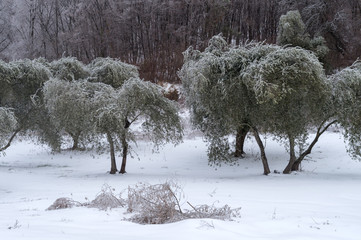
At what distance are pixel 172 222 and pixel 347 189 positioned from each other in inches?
295

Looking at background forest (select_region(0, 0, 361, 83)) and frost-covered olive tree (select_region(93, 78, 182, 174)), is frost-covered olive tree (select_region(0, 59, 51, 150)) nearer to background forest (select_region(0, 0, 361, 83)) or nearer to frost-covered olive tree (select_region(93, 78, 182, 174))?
frost-covered olive tree (select_region(93, 78, 182, 174))

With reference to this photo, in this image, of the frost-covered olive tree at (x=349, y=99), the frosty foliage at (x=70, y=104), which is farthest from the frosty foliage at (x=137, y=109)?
the frost-covered olive tree at (x=349, y=99)

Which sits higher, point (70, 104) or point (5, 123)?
point (70, 104)

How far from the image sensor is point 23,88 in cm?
1803

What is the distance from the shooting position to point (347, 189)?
35.5 feet

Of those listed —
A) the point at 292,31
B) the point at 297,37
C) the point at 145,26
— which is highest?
the point at 145,26

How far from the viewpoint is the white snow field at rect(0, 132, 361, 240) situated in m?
4.88

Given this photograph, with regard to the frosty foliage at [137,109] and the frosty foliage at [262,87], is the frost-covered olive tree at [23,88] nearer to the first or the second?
the frosty foliage at [137,109]

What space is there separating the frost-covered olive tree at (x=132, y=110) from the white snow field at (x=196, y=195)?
6.96 ft

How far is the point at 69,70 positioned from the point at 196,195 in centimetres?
1190

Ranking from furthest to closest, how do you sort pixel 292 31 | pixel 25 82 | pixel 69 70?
pixel 292 31 < pixel 69 70 < pixel 25 82

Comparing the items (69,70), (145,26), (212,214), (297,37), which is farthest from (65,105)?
(145,26)

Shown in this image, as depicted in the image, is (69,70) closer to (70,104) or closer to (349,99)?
Result: (70,104)

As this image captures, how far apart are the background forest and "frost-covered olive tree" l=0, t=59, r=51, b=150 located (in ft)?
42.9
